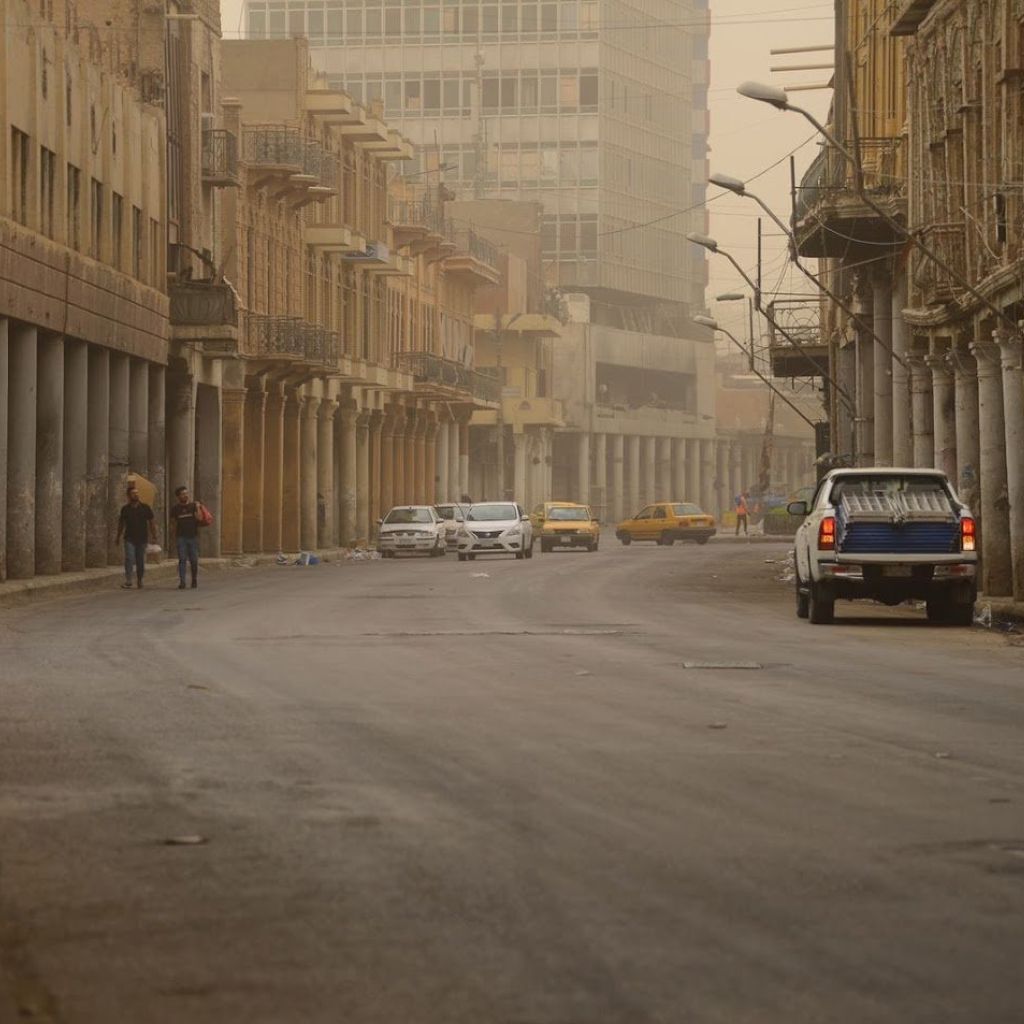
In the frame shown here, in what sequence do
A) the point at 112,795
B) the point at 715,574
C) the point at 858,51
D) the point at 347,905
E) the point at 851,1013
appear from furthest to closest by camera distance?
the point at 858,51
the point at 715,574
the point at 112,795
the point at 347,905
the point at 851,1013

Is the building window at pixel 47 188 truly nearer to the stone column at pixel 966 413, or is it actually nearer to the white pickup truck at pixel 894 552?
the stone column at pixel 966 413

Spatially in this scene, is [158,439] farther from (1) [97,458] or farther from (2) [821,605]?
(2) [821,605]

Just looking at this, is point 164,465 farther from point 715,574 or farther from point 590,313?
point 590,313

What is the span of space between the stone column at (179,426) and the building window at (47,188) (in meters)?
12.4

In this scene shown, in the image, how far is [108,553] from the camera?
49.8m

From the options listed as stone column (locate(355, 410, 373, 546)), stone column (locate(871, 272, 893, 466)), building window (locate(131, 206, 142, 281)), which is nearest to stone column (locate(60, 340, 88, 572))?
building window (locate(131, 206, 142, 281))

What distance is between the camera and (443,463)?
103m

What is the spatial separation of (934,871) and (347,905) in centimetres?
208

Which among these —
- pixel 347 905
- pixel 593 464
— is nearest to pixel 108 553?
pixel 347 905

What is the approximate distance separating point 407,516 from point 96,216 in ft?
73.3

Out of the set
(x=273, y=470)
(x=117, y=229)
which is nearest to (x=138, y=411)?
(x=117, y=229)

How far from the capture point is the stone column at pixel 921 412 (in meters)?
44.7

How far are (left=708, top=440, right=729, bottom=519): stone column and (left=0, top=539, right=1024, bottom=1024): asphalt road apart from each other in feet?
478

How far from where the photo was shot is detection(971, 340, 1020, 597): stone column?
118 ft
